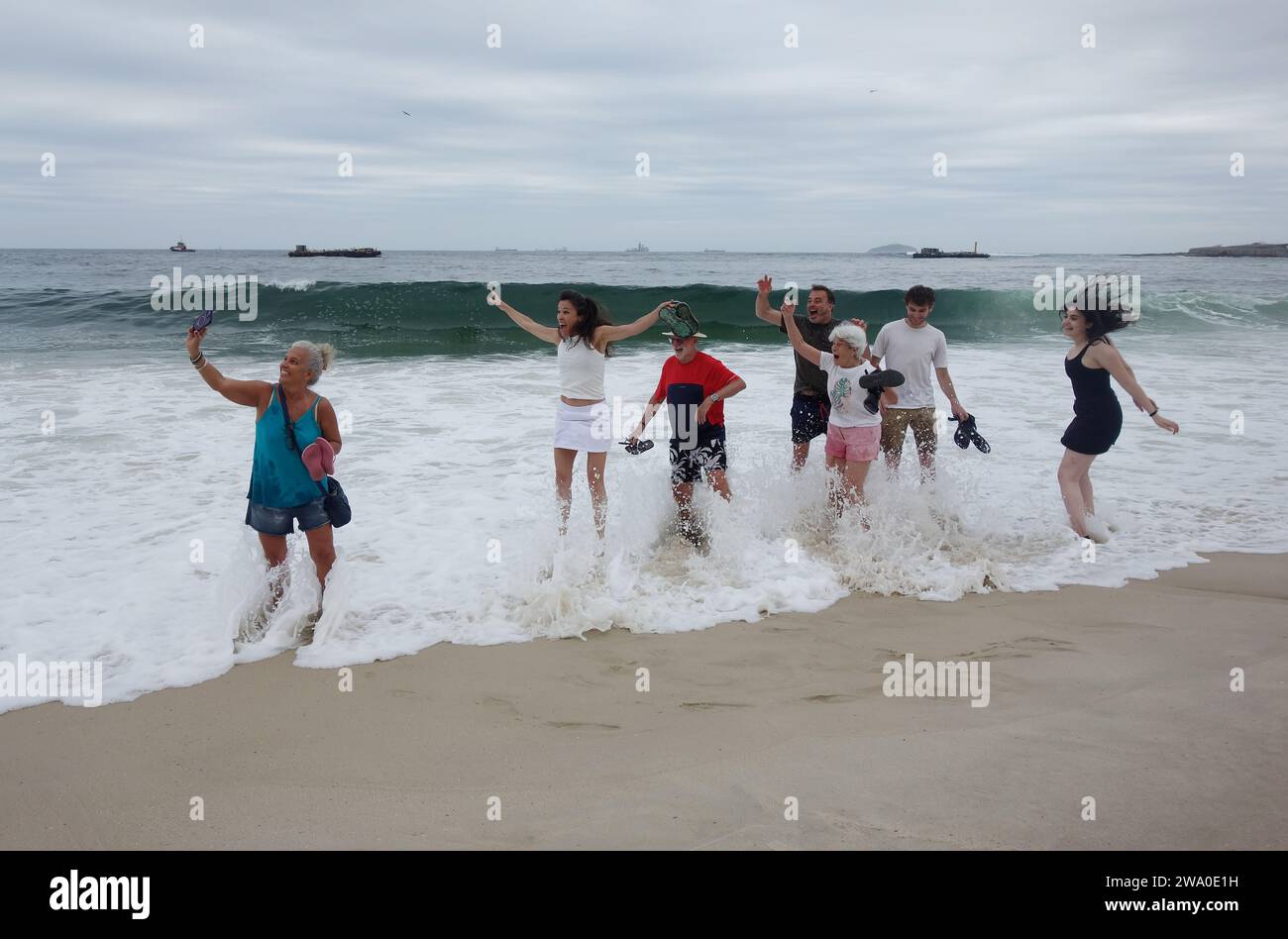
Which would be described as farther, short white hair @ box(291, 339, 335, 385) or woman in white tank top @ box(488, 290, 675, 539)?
woman in white tank top @ box(488, 290, 675, 539)

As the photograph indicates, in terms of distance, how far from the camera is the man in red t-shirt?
230 inches

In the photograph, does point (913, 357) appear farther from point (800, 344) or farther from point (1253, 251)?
point (1253, 251)

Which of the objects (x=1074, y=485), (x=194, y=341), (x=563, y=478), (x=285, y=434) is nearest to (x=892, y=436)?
(x=1074, y=485)

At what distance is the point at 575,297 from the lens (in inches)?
224

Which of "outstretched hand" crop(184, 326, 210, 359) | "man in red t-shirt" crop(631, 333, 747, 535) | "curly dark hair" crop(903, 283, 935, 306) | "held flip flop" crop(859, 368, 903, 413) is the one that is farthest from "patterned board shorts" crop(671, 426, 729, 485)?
"outstretched hand" crop(184, 326, 210, 359)

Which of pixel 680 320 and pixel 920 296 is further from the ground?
pixel 920 296

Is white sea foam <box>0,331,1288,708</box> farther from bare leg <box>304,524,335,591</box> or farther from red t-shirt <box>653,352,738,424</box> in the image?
red t-shirt <box>653,352,738,424</box>

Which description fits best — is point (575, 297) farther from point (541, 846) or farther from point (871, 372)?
point (541, 846)

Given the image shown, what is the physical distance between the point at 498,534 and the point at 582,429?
1.29 metres

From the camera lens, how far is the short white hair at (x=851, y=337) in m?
5.74

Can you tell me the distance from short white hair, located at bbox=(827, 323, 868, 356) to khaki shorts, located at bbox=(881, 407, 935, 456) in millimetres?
844

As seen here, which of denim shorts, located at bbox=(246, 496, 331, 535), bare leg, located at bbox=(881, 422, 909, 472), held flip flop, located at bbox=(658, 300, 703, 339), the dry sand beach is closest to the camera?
the dry sand beach

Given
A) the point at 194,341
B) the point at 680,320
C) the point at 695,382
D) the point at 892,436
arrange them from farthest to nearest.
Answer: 1. the point at 892,436
2. the point at 695,382
3. the point at 680,320
4. the point at 194,341

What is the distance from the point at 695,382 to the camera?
19.2 feet
